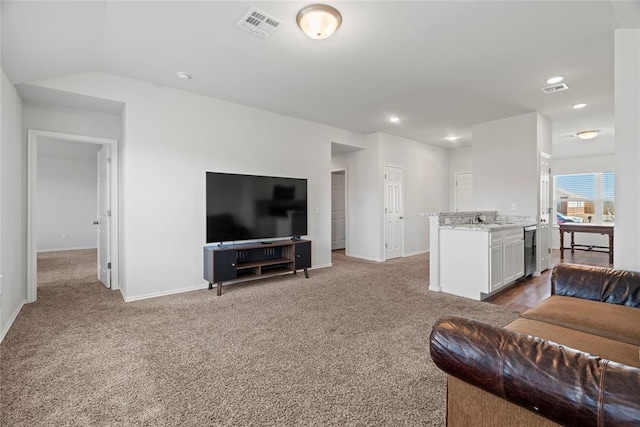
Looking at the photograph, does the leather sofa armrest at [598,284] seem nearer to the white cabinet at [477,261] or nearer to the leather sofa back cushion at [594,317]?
the leather sofa back cushion at [594,317]

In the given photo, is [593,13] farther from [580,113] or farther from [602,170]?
[602,170]

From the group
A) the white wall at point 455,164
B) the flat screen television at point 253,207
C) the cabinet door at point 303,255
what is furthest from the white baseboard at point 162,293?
the white wall at point 455,164

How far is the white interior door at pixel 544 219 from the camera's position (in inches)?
199

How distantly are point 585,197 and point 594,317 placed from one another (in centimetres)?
865

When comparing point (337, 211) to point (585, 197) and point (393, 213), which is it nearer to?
point (393, 213)

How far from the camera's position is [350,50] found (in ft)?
9.94

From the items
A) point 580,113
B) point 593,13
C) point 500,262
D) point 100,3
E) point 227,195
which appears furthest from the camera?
point 580,113

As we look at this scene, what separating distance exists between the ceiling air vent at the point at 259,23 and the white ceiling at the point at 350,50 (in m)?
0.06

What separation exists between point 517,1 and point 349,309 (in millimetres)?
3111

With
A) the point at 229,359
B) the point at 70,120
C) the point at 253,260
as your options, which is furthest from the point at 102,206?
the point at 229,359

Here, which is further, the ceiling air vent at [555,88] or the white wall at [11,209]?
the ceiling air vent at [555,88]


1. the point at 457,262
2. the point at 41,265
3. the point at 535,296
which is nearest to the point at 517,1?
the point at 457,262

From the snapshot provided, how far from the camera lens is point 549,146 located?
17.7 ft

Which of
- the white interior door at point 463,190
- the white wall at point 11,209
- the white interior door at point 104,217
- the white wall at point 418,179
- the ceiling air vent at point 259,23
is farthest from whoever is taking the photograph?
the white interior door at point 463,190
